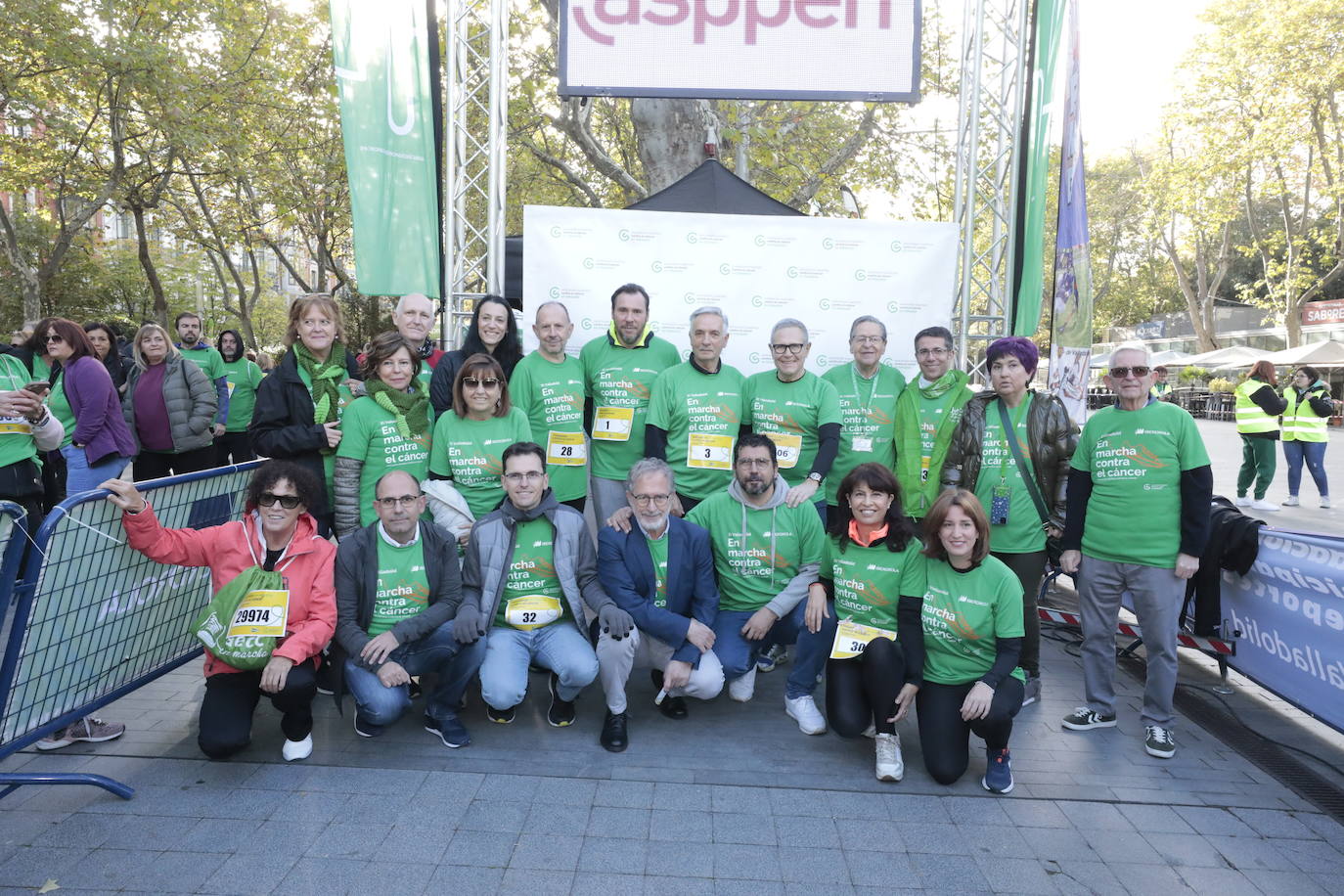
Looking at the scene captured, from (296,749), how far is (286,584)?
69 centimetres

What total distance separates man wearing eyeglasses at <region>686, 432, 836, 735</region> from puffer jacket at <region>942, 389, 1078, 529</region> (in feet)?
2.59

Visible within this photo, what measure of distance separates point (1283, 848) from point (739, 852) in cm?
193

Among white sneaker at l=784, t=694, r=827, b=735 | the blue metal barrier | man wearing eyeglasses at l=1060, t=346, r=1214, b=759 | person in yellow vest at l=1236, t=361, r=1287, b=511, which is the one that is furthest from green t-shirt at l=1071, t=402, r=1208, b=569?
person in yellow vest at l=1236, t=361, r=1287, b=511

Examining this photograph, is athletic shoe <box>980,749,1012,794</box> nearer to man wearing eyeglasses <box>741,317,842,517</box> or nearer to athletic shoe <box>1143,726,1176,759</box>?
athletic shoe <box>1143,726,1176,759</box>

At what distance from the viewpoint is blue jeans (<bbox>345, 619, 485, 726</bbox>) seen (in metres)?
3.59

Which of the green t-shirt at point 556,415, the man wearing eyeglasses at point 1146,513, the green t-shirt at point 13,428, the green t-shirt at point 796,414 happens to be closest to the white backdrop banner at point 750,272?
the green t-shirt at point 556,415

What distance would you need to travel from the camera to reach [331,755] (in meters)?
3.54

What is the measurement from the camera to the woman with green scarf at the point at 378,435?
4.04 metres

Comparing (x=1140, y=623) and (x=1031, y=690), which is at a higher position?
(x=1140, y=623)

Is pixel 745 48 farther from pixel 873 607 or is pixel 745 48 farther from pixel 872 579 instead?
pixel 873 607

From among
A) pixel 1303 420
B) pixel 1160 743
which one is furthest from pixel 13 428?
pixel 1303 420

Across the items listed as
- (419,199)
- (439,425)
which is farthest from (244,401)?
(439,425)

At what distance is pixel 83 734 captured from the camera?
354 cm

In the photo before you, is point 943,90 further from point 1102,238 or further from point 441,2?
point 1102,238
